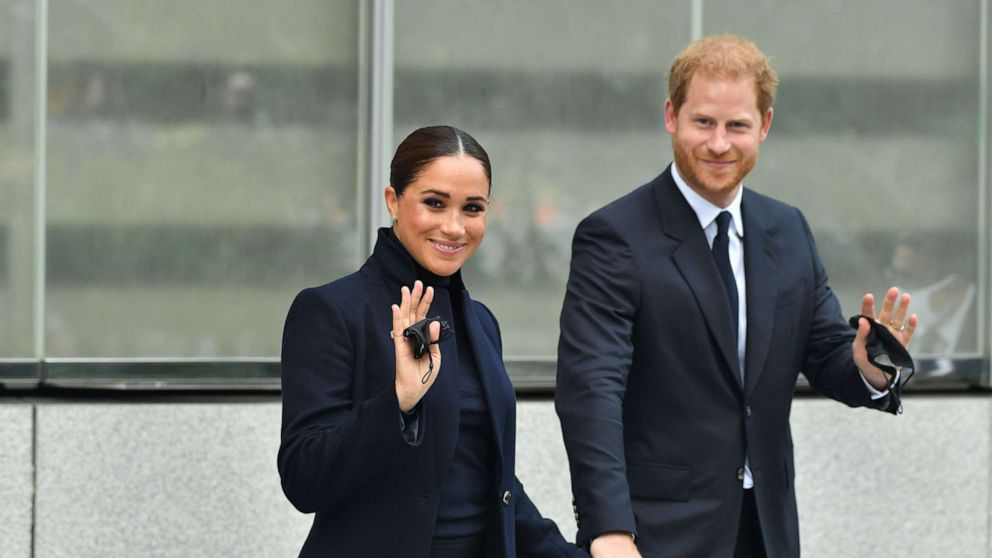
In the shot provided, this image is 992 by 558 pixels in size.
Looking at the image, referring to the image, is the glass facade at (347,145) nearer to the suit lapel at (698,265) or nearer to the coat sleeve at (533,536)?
the suit lapel at (698,265)

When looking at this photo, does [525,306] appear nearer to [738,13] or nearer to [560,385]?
[738,13]

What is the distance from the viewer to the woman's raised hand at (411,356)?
313cm

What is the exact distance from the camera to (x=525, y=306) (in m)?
6.77

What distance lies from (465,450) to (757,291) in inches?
41.2

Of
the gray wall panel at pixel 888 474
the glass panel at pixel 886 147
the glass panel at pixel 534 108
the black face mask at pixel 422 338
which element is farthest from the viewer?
the glass panel at pixel 886 147

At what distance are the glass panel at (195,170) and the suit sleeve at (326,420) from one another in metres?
3.28

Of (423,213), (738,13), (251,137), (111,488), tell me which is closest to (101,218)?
(251,137)

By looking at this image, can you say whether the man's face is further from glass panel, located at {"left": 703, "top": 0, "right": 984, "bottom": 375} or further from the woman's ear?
glass panel, located at {"left": 703, "top": 0, "right": 984, "bottom": 375}

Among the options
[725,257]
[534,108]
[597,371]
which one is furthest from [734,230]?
[534,108]

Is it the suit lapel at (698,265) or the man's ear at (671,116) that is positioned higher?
the man's ear at (671,116)

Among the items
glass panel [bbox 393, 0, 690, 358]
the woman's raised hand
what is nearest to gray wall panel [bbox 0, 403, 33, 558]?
glass panel [bbox 393, 0, 690, 358]

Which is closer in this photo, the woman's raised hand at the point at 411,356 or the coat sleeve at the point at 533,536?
the woman's raised hand at the point at 411,356

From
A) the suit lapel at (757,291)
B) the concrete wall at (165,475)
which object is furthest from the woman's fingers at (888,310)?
the concrete wall at (165,475)

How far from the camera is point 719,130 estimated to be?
398 centimetres
